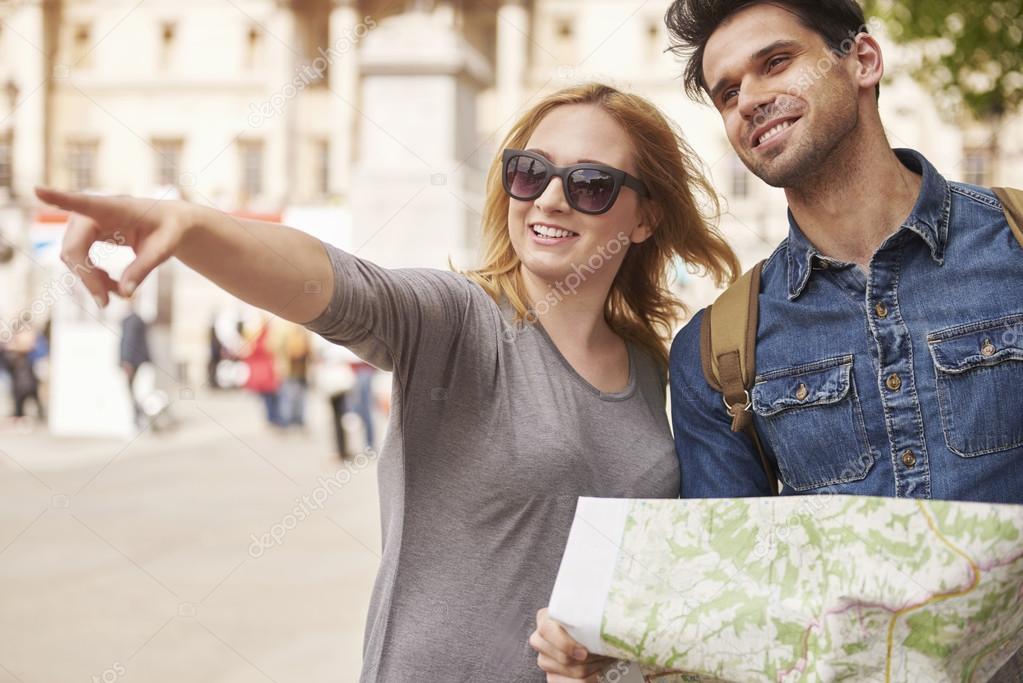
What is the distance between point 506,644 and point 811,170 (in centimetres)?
112

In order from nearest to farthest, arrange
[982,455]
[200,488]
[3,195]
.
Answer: [982,455] < [200,488] < [3,195]

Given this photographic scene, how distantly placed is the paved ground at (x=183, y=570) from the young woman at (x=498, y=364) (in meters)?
3.18

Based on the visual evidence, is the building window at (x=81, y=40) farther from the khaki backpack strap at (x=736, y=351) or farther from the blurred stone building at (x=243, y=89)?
the khaki backpack strap at (x=736, y=351)

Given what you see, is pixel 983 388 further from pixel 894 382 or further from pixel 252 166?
pixel 252 166

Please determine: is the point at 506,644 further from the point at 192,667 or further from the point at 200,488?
the point at 200,488

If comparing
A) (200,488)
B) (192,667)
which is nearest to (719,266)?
(192,667)

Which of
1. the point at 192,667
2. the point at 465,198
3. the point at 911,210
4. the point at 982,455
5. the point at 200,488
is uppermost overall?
the point at 911,210

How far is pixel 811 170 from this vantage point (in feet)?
7.32

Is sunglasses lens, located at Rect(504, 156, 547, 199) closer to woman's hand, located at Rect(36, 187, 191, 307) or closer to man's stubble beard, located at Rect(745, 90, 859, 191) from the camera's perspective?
man's stubble beard, located at Rect(745, 90, 859, 191)

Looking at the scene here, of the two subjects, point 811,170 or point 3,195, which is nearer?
point 811,170

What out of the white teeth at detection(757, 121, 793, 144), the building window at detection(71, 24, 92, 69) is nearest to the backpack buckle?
the white teeth at detection(757, 121, 793, 144)

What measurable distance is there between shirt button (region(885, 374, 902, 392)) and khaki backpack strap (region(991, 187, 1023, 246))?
Result: 34 cm

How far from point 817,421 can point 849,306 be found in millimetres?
239

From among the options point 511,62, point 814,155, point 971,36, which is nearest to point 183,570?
point 814,155
